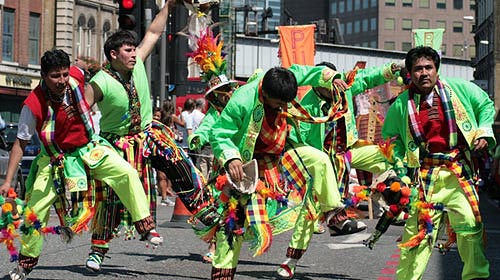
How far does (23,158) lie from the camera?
2241 cm

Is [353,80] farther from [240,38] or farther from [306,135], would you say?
[240,38]

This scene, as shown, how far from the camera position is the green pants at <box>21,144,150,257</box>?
890 cm

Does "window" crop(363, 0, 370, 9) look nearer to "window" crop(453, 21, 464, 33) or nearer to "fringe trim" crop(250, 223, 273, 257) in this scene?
"window" crop(453, 21, 464, 33)

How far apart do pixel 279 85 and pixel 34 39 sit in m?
40.0

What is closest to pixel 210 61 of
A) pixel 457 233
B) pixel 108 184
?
pixel 108 184

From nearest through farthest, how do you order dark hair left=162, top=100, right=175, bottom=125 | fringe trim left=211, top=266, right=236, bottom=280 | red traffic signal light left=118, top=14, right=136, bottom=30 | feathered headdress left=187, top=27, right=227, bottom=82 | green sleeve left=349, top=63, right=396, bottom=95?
fringe trim left=211, top=266, right=236, bottom=280, green sleeve left=349, top=63, right=396, bottom=95, feathered headdress left=187, top=27, right=227, bottom=82, red traffic signal light left=118, top=14, right=136, bottom=30, dark hair left=162, top=100, right=175, bottom=125

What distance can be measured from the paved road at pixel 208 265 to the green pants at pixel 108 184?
0.69 metres

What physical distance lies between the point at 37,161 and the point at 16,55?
3761 cm

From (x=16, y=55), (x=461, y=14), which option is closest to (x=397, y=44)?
(x=461, y=14)

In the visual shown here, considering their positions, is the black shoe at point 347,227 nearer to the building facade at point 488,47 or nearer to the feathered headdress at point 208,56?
the feathered headdress at point 208,56

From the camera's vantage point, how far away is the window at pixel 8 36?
149 feet

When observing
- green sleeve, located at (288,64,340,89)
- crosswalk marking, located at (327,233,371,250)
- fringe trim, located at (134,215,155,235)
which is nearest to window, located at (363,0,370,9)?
crosswalk marking, located at (327,233,371,250)

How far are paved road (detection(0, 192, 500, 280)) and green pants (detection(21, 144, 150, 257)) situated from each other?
69 centimetres

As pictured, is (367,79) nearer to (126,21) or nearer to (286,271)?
(286,271)
